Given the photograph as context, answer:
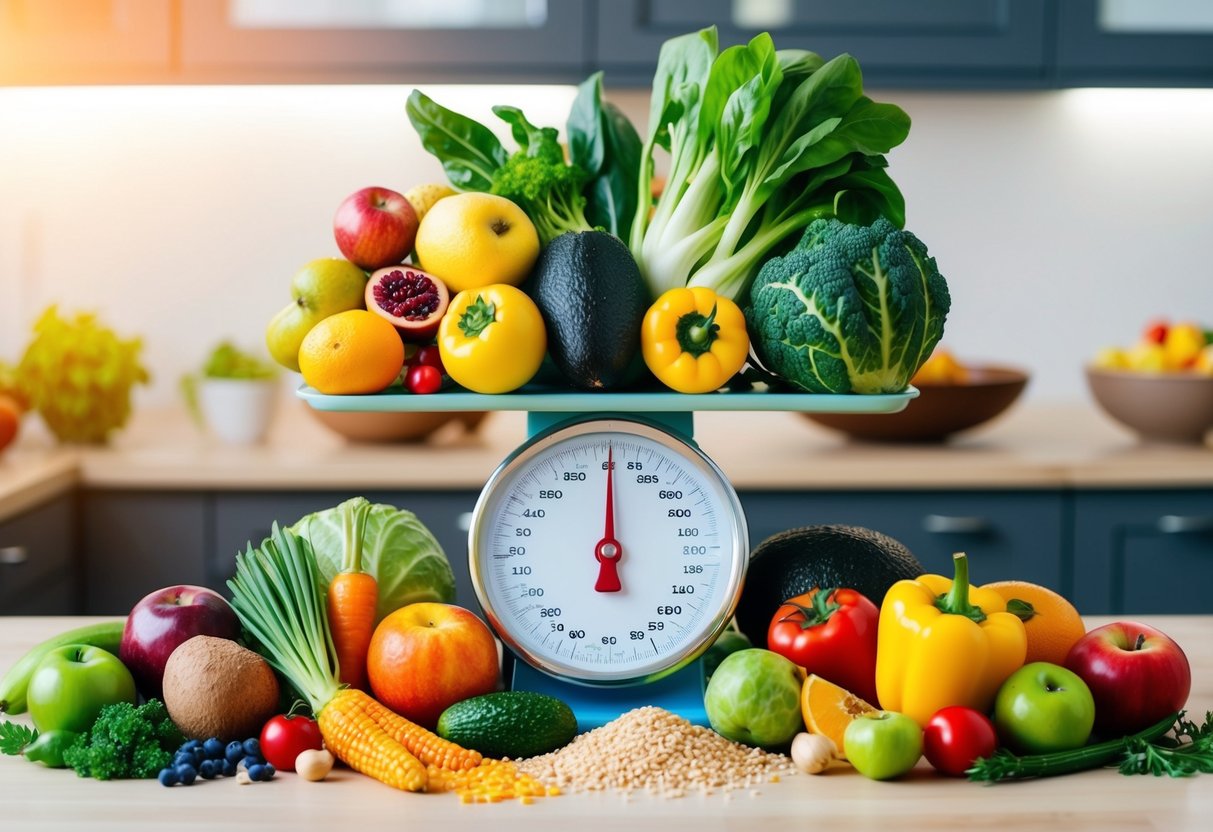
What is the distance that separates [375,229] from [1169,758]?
814 mm

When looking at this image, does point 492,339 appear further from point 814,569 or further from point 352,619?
point 814,569

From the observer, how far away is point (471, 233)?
117 centimetres

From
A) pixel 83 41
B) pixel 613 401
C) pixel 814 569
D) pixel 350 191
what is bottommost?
pixel 814 569

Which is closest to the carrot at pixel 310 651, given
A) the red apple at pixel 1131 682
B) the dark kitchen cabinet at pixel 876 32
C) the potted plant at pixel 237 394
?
the red apple at pixel 1131 682

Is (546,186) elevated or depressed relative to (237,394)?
elevated

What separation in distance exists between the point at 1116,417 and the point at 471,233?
192 centimetres

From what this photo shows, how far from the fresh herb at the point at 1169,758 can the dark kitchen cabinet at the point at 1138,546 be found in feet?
4.72

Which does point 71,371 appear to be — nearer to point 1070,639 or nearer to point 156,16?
point 156,16

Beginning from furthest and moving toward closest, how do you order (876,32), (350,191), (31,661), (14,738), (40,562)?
(350,191), (876,32), (40,562), (31,661), (14,738)

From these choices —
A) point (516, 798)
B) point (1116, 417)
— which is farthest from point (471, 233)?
point (1116, 417)

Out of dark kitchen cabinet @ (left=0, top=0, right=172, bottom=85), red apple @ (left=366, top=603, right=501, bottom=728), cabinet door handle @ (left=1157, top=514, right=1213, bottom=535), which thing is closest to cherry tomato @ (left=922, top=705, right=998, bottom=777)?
red apple @ (left=366, top=603, right=501, bottom=728)

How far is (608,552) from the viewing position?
1221 millimetres

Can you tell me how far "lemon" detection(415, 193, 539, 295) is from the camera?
1170mm

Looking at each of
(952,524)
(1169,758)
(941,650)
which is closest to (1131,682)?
(1169,758)
